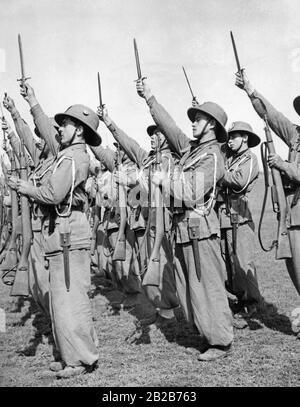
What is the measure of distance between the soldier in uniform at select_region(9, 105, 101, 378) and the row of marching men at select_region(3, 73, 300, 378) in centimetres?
1

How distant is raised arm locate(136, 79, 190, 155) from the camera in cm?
727

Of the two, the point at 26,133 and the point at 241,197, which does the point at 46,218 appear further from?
the point at 241,197

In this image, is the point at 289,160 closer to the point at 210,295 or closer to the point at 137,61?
the point at 210,295

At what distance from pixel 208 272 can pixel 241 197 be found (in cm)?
246

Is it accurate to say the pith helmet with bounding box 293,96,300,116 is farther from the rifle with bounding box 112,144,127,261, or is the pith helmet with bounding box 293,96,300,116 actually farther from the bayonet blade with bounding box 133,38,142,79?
the rifle with bounding box 112,144,127,261

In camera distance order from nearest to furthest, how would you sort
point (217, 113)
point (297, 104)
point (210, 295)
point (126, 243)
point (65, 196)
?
point (65, 196), point (210, 295), point (217, 113), point (297, 104), point (126, 243)

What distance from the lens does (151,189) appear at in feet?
23.3

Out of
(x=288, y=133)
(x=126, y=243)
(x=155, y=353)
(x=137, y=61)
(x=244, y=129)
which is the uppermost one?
(x=137, y=61)

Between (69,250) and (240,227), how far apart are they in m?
3.49

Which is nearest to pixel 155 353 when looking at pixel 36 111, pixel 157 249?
pixel 157 249

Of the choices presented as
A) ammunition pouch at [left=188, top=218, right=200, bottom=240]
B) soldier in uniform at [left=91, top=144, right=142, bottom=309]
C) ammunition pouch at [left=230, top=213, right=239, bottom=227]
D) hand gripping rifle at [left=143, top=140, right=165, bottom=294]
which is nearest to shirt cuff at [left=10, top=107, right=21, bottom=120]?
soldier in uniform at [left=91, top=144, right=142, bottom=309]

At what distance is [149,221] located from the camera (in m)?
7.33

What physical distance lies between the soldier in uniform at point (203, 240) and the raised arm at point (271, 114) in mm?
689

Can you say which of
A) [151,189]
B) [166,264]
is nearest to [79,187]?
[151,189]
